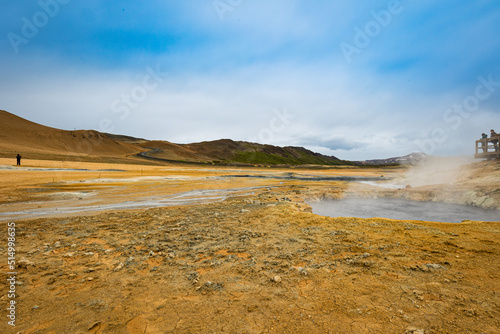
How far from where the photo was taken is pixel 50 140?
86000mm

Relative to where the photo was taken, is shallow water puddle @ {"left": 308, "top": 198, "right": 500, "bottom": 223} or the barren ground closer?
the barren ground

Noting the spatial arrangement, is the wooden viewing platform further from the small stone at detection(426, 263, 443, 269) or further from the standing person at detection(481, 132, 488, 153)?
the small stone at detection(426, 263, 443, 269)

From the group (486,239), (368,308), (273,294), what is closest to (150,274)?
(273,294)

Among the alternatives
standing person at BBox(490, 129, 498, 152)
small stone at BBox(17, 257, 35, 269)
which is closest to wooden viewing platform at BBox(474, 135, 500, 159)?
standing person at BBox(490, 129, 498, 152)

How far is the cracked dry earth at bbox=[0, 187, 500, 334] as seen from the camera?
11.6ft

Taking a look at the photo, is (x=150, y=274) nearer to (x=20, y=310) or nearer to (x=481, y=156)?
(x=20, y=310)

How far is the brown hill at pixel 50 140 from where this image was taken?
242 ft

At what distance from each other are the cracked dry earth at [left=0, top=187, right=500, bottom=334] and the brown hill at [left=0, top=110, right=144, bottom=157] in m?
82.1

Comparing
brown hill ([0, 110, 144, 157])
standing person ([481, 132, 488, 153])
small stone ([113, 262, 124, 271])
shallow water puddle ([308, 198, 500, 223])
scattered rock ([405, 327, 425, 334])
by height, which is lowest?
shallow water puddle ([308, 198, 500, 223])

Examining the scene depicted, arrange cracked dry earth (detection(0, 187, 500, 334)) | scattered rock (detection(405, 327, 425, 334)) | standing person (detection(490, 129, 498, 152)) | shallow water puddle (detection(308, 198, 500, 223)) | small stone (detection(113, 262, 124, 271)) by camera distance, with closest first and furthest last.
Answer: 1. scattered rock (detection(405, 327, 425, 334))
2. cracked dry earth (detection(0, 187, 500, 334))
3. small stone (detection(113, 262, 124, 271))
4. shallow water puddle (detection(308, 198, 500, 223))
5. standing person (detection(490, 129, 498, 152))

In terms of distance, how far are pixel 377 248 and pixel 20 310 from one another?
27.9 feet

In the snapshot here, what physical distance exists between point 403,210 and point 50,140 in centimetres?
11715

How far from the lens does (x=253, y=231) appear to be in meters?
8.48

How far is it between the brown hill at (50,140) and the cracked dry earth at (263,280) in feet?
269
